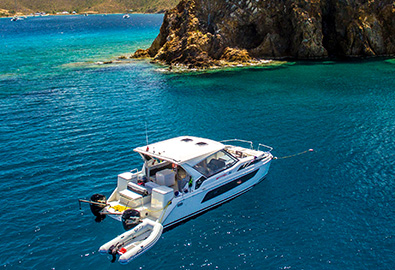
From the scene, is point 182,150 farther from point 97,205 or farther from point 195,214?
point 97,205

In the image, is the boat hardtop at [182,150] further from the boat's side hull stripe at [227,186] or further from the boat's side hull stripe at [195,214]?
the boat's side hull stripe at [195,214]

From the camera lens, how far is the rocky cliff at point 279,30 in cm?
7681

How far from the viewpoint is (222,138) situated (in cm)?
3725

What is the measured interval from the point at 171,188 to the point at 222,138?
50.2ft

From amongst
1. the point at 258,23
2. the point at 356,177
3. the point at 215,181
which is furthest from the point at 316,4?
the point at 215,181

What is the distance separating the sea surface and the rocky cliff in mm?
10705

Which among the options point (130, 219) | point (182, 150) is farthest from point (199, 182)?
point (130, 219)

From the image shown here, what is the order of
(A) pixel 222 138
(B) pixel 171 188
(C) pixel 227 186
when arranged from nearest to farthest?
(B) pixel 171 188, (C) pixel 227 186, (A) pixel 222 138

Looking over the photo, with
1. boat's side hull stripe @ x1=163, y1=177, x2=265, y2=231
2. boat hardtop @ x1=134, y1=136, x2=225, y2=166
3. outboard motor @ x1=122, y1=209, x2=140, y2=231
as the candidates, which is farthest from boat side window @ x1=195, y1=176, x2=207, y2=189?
outboard motor @ x1=122, y1=209, x2=140, y2=231

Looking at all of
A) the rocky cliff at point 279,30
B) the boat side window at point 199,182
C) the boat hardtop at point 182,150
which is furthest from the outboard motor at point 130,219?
the rocky cliff at point 279,30

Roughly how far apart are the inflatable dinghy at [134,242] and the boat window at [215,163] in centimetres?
554

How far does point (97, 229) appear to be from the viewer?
75.8 ft

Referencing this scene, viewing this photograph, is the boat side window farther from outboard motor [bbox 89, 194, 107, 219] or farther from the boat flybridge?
outboard motor [bbox 89, 194, 107, 219]

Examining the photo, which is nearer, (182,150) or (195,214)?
(195,214)
